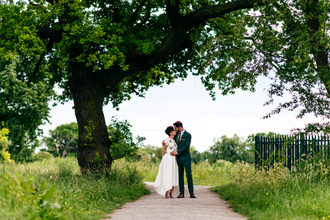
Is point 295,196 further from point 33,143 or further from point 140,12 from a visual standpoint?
point 33,143

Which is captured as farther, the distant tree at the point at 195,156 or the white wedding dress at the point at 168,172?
the distant tree at the point at 195,156

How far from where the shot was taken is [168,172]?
11422 millimetres

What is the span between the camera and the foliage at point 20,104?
28.5 metres

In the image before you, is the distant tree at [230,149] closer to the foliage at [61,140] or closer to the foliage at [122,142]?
the foliage at [61,140]

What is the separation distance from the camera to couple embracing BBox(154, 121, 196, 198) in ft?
37.2

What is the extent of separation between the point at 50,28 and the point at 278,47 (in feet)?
29.6

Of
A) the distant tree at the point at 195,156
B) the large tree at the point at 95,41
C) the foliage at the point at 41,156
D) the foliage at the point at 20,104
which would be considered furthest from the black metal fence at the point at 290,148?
the distant tree at the point at 195,156

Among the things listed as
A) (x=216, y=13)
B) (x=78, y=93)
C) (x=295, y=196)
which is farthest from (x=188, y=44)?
(x=295, y=196)

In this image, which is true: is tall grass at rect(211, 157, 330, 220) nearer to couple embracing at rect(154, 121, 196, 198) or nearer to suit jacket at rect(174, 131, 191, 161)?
couple embracing at rect(154, 121, 196, 198)

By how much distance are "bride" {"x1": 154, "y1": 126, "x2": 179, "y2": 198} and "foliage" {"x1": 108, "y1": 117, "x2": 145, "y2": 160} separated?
2.77 metres

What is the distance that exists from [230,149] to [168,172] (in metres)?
59.0

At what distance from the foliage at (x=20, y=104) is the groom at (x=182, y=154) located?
19.2m

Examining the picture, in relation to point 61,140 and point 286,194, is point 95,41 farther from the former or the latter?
point 61,140

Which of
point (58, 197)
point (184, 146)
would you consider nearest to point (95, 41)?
point (184, 146)
